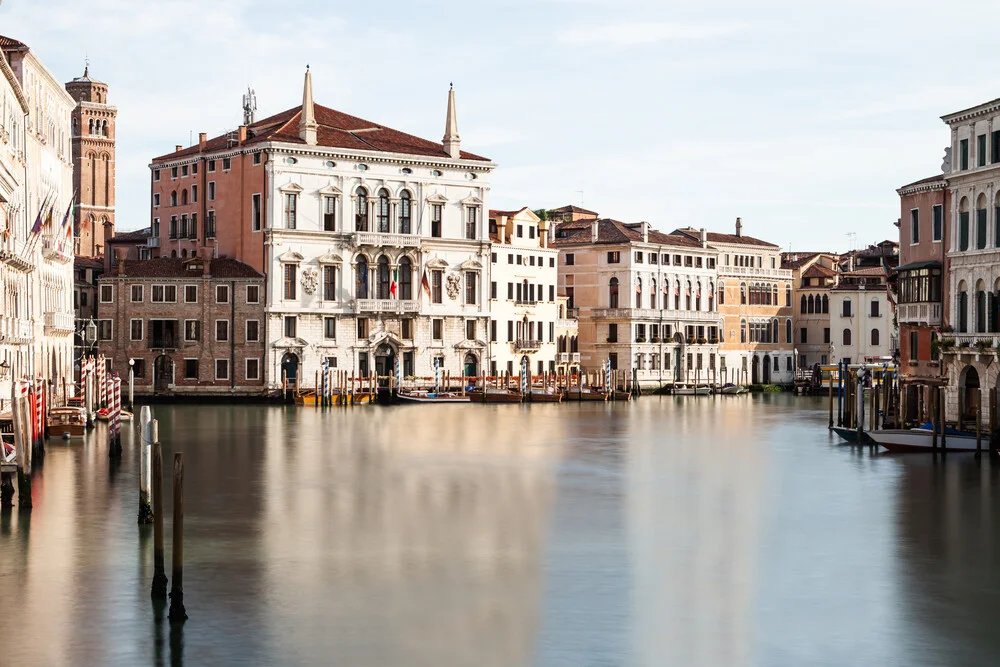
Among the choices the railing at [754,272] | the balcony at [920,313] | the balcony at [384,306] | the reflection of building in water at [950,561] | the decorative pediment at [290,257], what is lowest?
the reflection of building in water at [950,561]

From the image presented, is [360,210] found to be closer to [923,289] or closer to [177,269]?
[177,269]

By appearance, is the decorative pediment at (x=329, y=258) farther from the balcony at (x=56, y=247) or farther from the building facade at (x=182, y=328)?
the balcony at (x=56, y=247)

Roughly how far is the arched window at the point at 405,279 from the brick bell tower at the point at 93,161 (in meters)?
29.9

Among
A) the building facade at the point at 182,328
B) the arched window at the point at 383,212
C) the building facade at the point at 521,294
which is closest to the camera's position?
the building facade at the point at 182,328

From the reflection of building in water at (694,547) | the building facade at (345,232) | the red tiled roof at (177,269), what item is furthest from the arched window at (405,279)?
the reflection of building in water at (694,547)

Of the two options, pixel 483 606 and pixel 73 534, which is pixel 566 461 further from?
pixel 483 606

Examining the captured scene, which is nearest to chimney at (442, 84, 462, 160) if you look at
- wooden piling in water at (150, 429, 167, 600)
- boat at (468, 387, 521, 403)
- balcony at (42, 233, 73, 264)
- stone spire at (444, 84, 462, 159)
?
stone spire at (444, 84, 462, 159)

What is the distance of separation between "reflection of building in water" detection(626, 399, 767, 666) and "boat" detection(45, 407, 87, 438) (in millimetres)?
12416

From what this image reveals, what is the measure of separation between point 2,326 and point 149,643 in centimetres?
1661

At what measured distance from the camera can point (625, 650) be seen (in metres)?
12.9

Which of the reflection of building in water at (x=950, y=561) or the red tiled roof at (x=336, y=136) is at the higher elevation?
the red tiled roof at (x=336, y=136)

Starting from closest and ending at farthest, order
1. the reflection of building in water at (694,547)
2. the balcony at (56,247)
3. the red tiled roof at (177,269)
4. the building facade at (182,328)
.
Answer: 1. the reflection of building in water at (694,547)
2. the balcony at (56,247)
3. the building facade at (182,328)
4. the red tiled roof at (177,269)

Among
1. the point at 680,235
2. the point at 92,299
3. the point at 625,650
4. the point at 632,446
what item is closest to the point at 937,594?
the point at 625,650

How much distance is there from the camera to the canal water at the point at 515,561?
13086 mm
